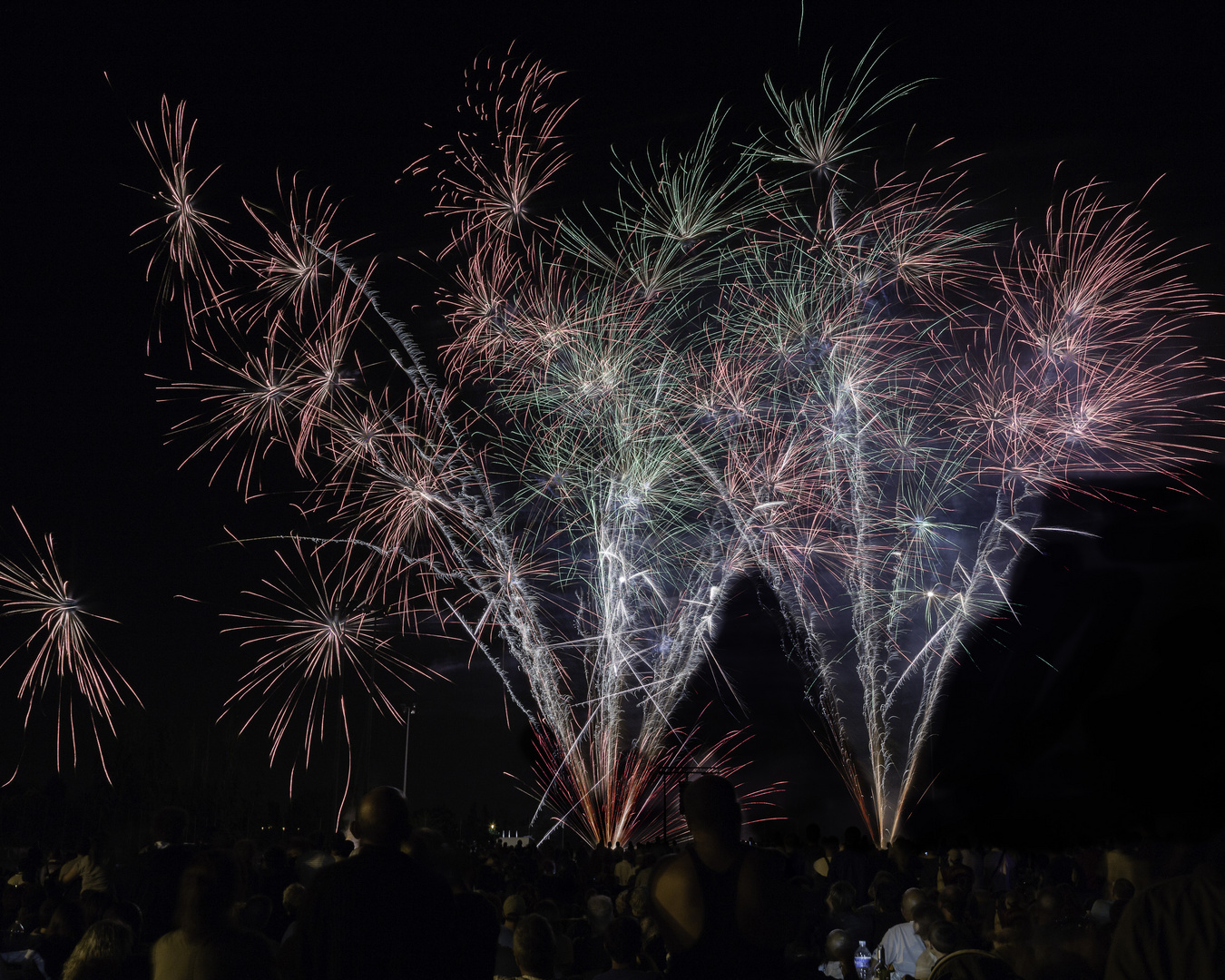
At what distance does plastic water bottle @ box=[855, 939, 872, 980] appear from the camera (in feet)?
22.0

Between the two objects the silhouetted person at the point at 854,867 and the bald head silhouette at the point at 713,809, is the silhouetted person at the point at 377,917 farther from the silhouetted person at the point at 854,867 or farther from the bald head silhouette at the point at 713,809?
the silhouetted person at the point at 854,867

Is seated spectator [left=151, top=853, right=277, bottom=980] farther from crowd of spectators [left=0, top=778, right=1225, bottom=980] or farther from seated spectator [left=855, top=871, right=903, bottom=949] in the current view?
seated spectator [left=855, top=871, right=903, bottom=949]

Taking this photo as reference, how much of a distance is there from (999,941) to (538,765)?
1903 cm

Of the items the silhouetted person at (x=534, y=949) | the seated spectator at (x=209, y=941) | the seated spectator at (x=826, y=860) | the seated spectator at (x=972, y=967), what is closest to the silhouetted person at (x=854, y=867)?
the seated spectator at (x=826, y=860)

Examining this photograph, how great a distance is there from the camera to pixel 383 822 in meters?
4.26

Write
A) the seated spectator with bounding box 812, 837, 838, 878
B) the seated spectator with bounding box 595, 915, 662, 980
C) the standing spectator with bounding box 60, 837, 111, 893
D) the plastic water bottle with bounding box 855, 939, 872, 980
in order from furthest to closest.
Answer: the seated spectator with bounding box 812, 837, 838, 878 < the standing spectator with bounding box 60, 837, 111, 893 < the plastic water bottle with bounding box 855, 939, 872, 980 < the seated spectator with bounding box 595, 915, 662, 980

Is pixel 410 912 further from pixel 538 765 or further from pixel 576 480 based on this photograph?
pixel 538 765

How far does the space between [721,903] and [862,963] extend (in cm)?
325

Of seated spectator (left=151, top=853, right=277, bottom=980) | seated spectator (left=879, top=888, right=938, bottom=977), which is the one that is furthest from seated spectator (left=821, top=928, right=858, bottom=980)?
seated spectator (left=151, top=853, right=277, bottom=980)

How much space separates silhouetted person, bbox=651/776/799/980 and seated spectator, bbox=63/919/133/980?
7.17 feet

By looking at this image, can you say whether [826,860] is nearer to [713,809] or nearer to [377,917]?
[713,809]

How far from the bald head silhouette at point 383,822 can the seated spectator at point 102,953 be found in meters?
1.11

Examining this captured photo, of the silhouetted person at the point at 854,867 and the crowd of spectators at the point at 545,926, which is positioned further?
the silhouetted person at the point at 854,867

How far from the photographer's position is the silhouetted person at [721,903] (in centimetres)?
402
